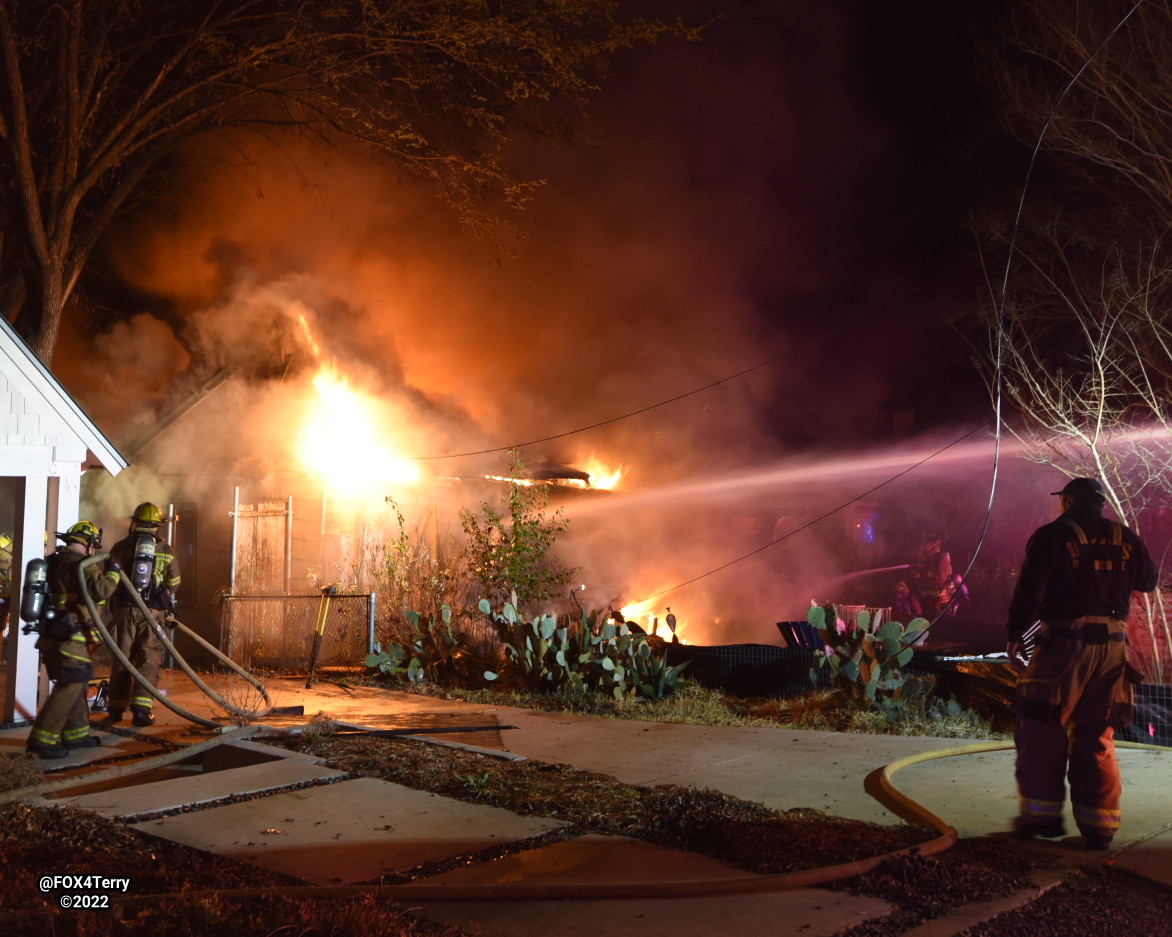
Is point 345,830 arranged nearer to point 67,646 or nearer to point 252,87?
point 67,646

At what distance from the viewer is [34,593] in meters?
6.49

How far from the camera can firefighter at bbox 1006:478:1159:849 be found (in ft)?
14.4

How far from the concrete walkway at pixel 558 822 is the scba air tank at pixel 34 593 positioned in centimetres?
94

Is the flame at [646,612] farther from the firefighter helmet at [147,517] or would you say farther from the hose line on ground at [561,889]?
the hose line on ground at [561,889]

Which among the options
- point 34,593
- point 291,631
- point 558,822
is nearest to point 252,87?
point 291,631

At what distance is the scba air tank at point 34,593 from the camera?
21.2 feet

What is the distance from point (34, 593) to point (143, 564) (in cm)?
104

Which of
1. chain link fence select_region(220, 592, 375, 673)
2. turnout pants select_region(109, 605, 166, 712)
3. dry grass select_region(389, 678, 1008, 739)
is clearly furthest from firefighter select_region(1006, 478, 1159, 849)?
chain link fence select_region(220, 592, 375, 673)

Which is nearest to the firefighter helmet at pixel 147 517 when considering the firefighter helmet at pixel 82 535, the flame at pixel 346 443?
the firefighter helmet at pixel 82 535

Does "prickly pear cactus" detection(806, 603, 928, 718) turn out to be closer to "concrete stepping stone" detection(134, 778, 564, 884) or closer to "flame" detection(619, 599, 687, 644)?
"concrete stepping stone" detection(134, 778, 564, 884)

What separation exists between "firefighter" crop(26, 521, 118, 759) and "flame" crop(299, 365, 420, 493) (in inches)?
322

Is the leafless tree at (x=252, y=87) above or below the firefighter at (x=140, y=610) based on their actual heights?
above

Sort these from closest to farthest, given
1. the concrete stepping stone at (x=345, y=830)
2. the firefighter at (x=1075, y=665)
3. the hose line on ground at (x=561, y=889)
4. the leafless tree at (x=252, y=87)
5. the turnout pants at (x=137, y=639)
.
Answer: the hose line on ground at (x=561, y=889), the concrete stepping stone at (x=345, y=830), the firefighter at (x=1075, y=665), the turnout pants at (x=137, y=639), the leafless tree at (x=252, y=87)

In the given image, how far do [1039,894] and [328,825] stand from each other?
9.98 feet
